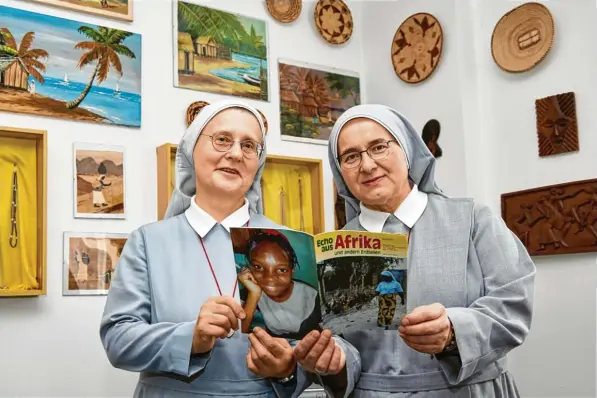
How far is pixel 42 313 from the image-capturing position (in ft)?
10.5

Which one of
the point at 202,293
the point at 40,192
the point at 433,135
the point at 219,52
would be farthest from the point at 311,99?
the point at 202,293

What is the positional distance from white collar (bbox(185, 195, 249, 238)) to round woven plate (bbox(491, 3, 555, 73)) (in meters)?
2.15

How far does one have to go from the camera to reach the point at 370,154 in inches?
75.9

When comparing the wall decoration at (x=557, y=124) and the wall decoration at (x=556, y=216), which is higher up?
the wall decoration at (x=557, y=124)

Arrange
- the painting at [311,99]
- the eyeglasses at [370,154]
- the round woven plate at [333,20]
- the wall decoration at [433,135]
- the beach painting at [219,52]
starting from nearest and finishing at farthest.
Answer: the eyeglasses at [370,154]
the beach painting at [219,52]
the wall decoration at [433,135]
the painting at [311,99]
the round woven plate at [333,20]

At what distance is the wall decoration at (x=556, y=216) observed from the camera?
319 centimetres

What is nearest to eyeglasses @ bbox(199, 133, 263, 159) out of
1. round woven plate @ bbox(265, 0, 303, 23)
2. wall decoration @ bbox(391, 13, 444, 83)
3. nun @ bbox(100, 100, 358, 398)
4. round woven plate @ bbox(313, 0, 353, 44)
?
nun @ bbox(100, 100, 358, 398)

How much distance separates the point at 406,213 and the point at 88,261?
6.56ft

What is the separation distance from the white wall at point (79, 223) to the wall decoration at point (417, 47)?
113 centimetres

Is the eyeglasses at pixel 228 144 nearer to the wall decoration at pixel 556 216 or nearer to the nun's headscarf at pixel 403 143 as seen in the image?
the nun's headscarf at pixel 403 143

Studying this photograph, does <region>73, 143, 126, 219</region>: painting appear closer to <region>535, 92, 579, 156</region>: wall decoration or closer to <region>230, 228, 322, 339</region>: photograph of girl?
<region>230, 228, 322, 339</region>: photograph of girl

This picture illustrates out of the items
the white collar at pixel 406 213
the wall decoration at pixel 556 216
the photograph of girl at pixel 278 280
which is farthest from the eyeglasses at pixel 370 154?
the wall decoration at pixel 556 216

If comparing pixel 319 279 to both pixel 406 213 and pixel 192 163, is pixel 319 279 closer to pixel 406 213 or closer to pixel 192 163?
pixel 406 213

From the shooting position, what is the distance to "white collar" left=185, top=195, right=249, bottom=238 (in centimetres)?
203
